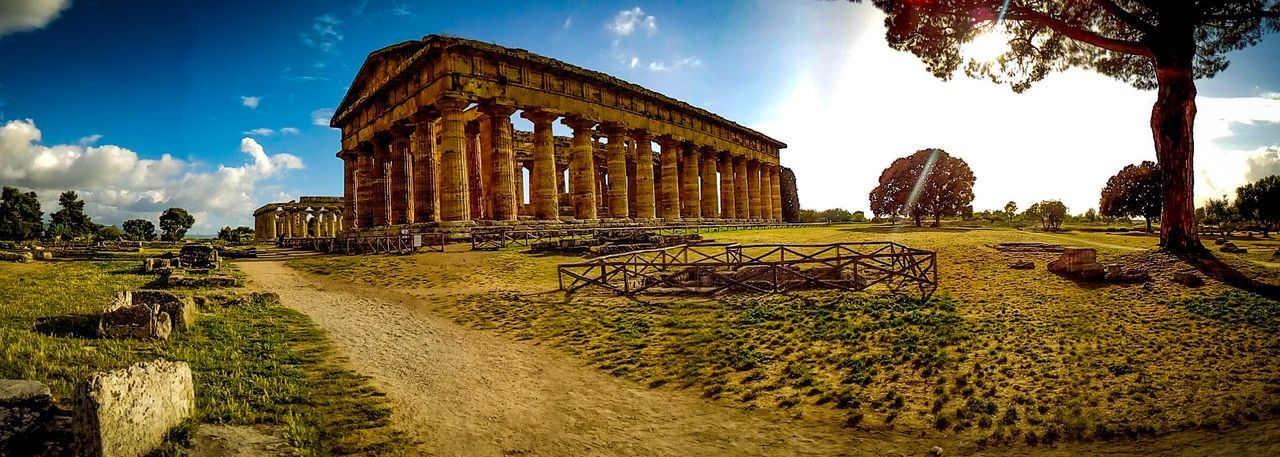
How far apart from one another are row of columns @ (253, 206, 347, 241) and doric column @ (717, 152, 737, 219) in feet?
137

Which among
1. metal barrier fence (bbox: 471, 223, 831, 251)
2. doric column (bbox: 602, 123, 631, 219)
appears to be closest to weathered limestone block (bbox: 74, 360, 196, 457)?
metal barrier fence (bbox: 471, 223, 831, 251)

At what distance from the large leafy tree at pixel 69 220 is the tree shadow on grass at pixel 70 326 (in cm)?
6885

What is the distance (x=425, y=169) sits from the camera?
27047 mm

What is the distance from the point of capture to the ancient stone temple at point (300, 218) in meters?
54.8

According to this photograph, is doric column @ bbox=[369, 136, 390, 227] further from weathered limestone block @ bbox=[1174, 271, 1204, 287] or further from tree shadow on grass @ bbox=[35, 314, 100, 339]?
weathered limestone block @ bbox=[1174, 271, 1204, 287]

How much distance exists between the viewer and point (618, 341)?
29.8ft

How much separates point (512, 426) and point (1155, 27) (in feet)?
59.6

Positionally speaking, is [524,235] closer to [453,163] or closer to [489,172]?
[453,163]

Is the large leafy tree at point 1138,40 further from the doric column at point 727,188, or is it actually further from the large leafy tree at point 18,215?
the large leafy tree at point 18,215

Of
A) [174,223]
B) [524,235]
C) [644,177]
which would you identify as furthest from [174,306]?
[174,223]

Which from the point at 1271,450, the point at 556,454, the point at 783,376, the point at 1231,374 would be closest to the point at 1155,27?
the point at 1231,374

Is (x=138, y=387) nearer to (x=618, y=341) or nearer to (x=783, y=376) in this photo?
(x=618, y=341)

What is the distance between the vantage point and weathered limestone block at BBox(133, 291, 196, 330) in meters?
8.16

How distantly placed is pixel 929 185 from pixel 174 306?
4817 cm
